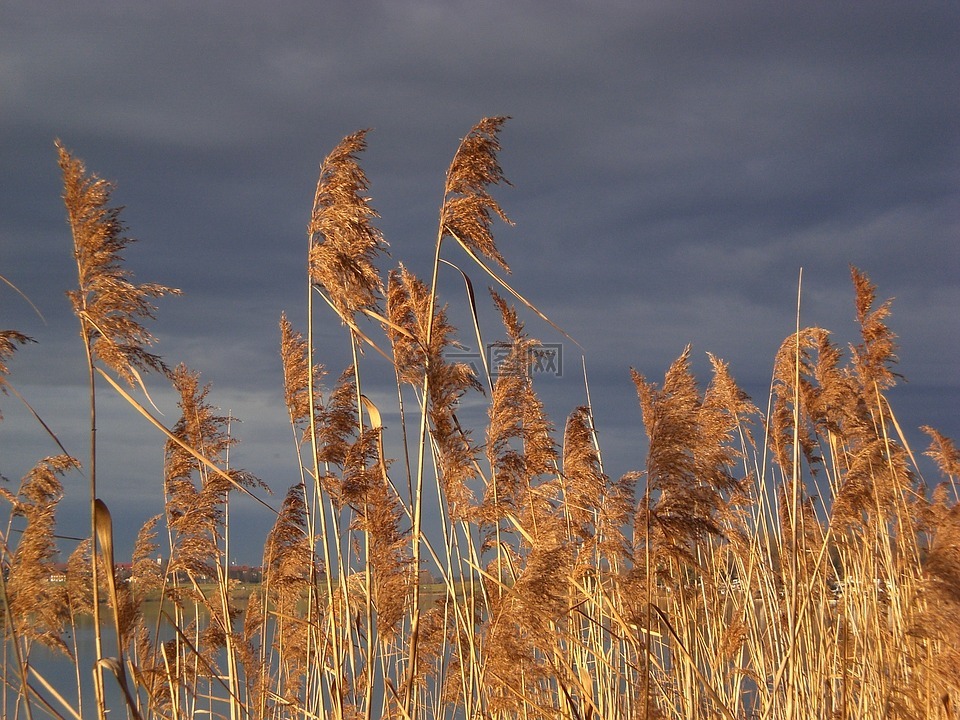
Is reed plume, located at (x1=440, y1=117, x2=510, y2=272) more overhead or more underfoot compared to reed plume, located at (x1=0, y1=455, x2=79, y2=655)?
more overhead

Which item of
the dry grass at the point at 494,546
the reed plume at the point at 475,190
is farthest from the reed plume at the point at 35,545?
the reed plume at the point at 475,190

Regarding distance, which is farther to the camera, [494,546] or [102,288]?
[494,546]

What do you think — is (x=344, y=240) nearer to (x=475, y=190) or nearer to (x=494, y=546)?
(x=475, y=190)

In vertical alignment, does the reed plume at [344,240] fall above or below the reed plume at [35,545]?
above

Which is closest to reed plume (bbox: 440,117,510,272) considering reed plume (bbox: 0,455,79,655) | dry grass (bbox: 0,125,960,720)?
dry grass (bbox: 0,125,960,720)

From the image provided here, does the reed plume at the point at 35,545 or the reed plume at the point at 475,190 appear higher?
the reed plume at the point at 475,190

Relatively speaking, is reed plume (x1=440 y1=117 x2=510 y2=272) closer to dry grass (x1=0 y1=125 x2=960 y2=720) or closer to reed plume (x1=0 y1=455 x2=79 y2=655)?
dry grass (x1=0 y1=125 x2=960 y2=720)

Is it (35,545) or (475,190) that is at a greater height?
(475,190)

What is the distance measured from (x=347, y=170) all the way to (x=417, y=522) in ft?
4.22

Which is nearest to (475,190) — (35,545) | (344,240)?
(344,240)

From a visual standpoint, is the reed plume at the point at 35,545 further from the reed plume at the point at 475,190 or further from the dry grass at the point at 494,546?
the reed plume at the point at 475,190

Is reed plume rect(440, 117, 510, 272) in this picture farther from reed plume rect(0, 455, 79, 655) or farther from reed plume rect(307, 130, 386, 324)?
reed plume rect(0, 455, 79, 655)

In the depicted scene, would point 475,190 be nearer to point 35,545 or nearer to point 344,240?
point 344,240

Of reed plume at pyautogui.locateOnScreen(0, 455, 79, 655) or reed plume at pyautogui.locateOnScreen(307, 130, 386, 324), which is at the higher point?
reed plume at pyautogui.locateOnScreen(307, 130, 386, 324)
